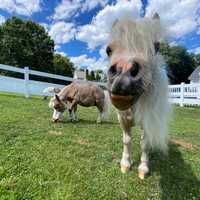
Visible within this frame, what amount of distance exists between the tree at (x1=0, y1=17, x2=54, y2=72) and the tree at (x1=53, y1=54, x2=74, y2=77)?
3.88 m

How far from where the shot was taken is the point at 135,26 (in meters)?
2.20

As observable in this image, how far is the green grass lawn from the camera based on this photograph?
8.41 feet

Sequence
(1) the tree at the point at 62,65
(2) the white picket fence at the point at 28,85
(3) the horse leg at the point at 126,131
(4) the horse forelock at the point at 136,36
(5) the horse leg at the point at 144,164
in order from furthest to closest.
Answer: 1. (1) the tree at the point at 62,65
2. (2) the white picket fence at the point at 28,85
3. (5) the horse leg at the point at 144,164
4. (3) the horse leg at the point at 126,131
5. (4) the horse forelock at the point at 136,36

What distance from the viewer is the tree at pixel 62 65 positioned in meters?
43.2

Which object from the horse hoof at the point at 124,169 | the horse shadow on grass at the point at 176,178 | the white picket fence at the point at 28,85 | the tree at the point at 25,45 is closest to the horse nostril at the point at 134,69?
the horse shadow on grass at the point at 176,178

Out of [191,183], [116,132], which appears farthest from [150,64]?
[116,132]

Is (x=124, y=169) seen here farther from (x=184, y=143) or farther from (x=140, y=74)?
(x=184, y=143)

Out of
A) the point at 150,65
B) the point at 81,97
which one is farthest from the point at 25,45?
the point at 150,65

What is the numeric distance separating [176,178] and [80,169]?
126 centimetres

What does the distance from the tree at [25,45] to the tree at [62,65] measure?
12.7ft

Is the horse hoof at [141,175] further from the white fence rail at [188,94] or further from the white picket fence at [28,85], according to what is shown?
the white fence rail at [188,94]

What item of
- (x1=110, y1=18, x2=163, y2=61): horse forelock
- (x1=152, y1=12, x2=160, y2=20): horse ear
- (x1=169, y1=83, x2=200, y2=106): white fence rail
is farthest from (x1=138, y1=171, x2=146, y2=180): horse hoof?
(x1=169, y1=83, x2=200, y2=106): white fence rail

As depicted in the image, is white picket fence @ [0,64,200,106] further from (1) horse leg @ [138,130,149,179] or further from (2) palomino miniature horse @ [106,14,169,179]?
(2) palomino miniature horse @ [106,14,169,179]

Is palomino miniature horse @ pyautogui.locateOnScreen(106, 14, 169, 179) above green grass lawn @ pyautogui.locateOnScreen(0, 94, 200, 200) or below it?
above
